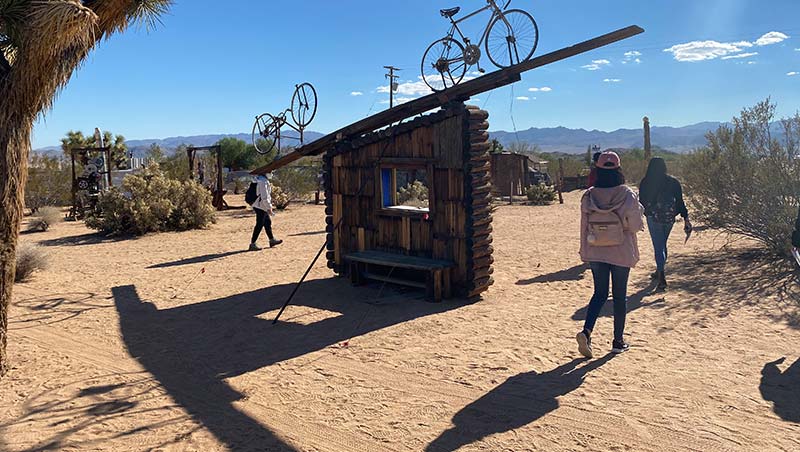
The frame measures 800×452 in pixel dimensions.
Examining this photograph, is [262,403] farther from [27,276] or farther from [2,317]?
[27,276]

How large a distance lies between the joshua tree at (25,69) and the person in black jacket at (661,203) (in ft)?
20.6

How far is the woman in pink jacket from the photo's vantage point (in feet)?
17.6

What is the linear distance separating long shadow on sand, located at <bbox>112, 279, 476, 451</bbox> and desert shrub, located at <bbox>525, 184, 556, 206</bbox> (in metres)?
15.9

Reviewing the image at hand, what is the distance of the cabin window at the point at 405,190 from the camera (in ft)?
29.1

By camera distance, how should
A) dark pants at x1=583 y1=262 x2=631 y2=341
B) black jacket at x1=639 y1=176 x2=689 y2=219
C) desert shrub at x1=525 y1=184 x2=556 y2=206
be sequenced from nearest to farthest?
dark pants at x1=583 y1=262 x2=631 y2=341
black jacket at x1=639 y1=176 x2=689 y2=219
desert shrub at x1=525 y1=184 x2=556 y2=206

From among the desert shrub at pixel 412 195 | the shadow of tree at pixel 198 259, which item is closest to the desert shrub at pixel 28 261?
the shadow of tree at pixel 198 259

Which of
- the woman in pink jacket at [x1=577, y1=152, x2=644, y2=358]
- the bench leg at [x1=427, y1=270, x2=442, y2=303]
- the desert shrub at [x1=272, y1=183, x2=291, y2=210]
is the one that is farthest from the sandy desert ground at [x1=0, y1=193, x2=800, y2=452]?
the desert shrub at [x1=272, y1=183, x2=291, y2=210]

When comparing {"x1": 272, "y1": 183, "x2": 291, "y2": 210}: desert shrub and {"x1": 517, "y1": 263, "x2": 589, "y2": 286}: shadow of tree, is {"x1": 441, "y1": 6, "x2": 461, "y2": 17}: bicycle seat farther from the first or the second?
{"x1": 272, "y1": 183, "x2": 291, "y2": 210}: desert shrub

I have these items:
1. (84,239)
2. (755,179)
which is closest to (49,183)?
(84,239)

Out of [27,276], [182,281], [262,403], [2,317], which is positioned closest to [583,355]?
[262,403]

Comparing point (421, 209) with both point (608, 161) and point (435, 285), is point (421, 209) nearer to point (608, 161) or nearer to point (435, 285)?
point (435, 285)

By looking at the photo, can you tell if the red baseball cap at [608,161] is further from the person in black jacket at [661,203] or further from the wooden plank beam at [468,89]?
the person in black jacket at [661,203]

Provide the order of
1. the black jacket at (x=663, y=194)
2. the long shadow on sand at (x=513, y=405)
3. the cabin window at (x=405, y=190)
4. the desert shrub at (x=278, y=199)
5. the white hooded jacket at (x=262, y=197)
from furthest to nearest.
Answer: the desert shrub at (x=278, y=199) → the white hooded jacket at (x=262, y=197) → the cabin window at (x=405, y=190) → the black jacket at (x=663, y=194) → the long shadow on sand at (x=513, y=405)

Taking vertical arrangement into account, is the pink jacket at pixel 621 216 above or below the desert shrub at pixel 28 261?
above
